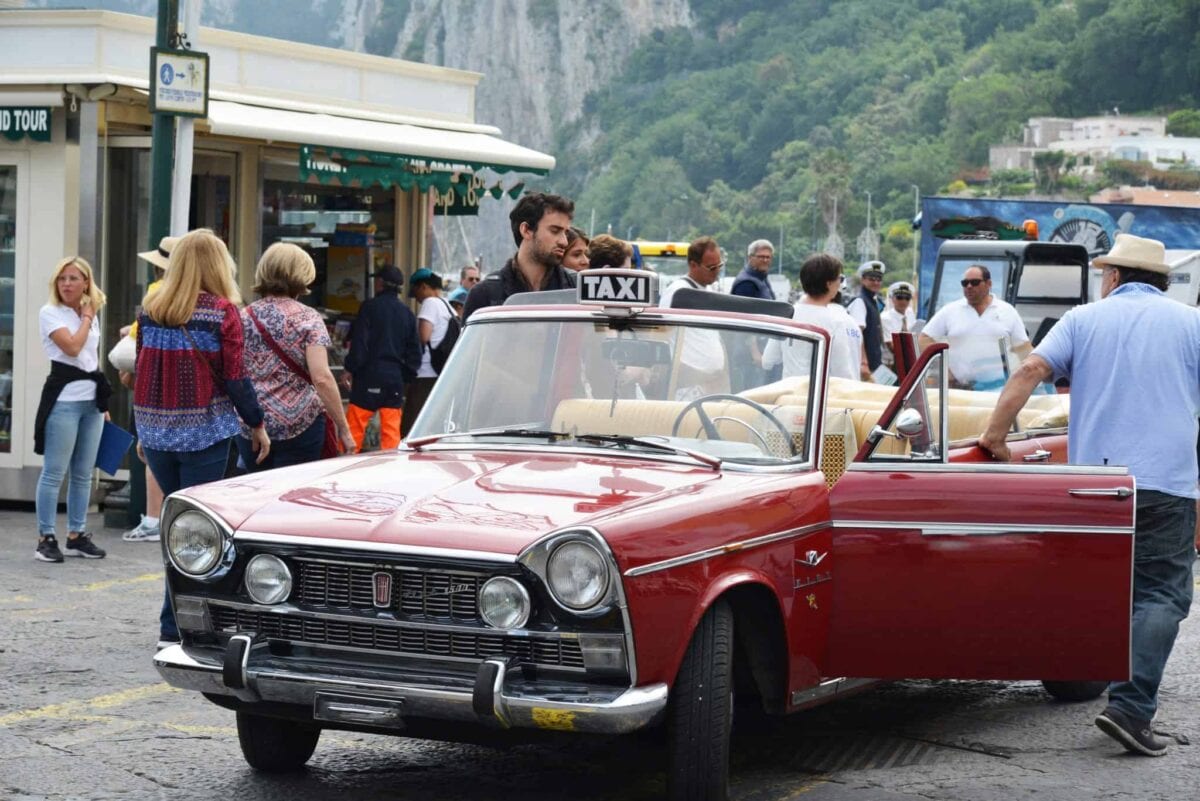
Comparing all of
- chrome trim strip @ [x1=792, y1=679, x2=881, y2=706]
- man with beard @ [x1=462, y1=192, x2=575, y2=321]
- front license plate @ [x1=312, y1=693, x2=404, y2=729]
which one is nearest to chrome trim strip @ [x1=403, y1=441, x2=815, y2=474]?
chrome trim strip @ [x1=792, y1=679, x2=881, y2=706]

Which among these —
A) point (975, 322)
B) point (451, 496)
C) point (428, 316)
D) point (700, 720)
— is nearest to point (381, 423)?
point (428, 316)

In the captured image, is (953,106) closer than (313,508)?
No

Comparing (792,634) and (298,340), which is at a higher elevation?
(298,340)

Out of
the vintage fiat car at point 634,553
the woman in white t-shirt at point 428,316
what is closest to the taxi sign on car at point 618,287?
the vintage fiat car at point 634,553

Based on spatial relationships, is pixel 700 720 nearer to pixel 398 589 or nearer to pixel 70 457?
pixel 398 589

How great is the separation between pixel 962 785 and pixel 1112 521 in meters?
0.99

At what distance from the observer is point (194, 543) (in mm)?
5562

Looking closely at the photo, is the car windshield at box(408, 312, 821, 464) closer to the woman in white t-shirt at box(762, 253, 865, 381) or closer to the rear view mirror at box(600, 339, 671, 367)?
the rear view mirror at box(600, 339, 671, 367)

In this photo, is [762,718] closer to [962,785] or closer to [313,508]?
[962,785]

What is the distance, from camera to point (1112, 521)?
6.00 m

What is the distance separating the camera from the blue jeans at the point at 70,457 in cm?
1071

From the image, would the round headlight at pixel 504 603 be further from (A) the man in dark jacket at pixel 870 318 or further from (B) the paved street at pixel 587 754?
(A) the man in dark jacket at pixel 870 318

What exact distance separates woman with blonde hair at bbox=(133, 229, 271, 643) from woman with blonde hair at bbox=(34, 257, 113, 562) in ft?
9.37

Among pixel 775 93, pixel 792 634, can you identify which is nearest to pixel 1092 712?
pixel 792 634
